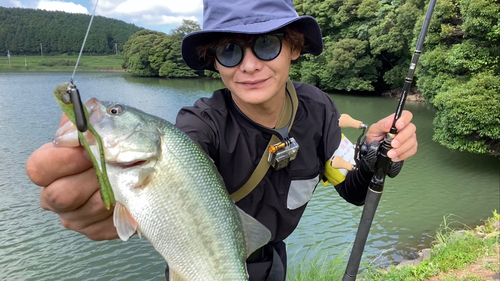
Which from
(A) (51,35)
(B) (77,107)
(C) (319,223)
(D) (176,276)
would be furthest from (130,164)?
(A) (51,35)

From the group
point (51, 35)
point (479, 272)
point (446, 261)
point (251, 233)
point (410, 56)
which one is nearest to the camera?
point (251, 233)

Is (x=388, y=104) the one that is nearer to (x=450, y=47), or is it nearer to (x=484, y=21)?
(x=450, y=47)

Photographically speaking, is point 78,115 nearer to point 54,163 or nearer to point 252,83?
point 54,163

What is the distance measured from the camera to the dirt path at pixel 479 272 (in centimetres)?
454

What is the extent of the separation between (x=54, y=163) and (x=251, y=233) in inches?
37.3

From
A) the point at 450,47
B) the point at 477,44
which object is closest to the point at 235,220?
the point at 477,44

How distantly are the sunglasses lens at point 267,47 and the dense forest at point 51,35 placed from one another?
64.9 m

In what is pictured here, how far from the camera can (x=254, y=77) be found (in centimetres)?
216

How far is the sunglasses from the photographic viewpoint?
84.1 inches

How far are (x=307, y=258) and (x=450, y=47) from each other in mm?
11552

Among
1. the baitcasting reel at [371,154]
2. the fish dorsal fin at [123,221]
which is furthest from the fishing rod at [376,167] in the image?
the fish dorsal fin at [123,221]

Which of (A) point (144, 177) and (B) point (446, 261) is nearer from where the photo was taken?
(A) point (144, 177)

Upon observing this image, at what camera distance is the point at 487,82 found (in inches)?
430

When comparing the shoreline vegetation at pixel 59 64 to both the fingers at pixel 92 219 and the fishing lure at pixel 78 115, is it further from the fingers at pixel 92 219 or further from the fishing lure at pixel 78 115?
the fishing lure at pixel 78 115
